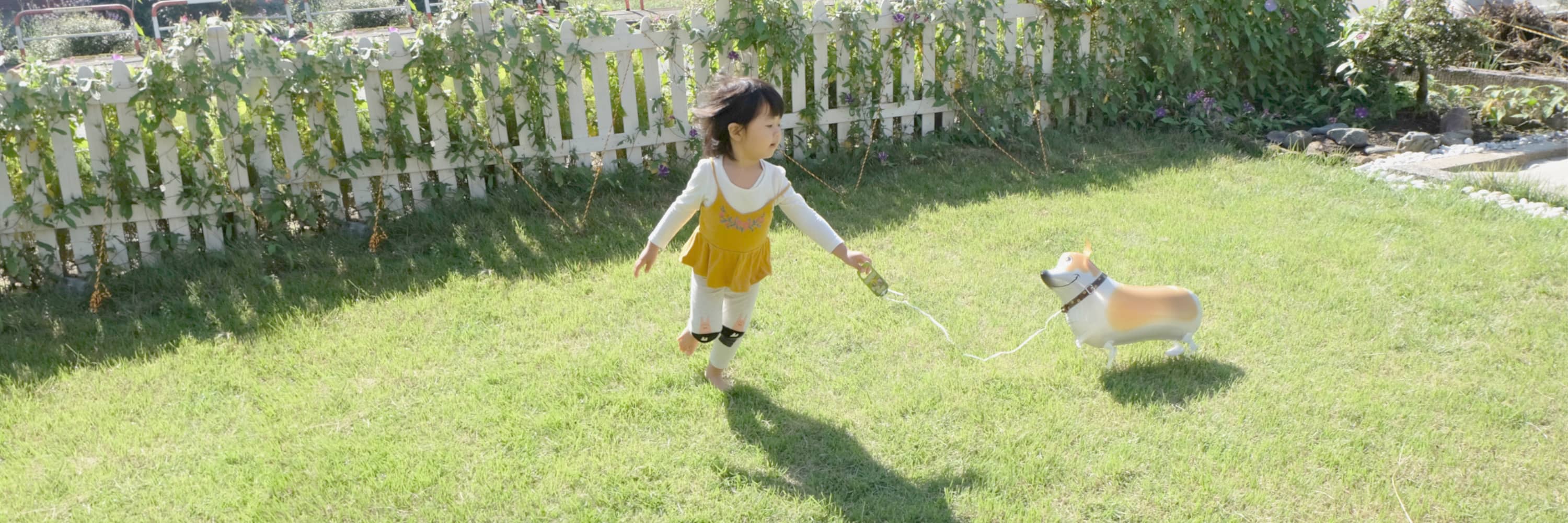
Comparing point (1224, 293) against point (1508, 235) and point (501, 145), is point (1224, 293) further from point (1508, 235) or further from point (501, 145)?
point (501, 145)

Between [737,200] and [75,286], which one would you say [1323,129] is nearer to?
[737,200]

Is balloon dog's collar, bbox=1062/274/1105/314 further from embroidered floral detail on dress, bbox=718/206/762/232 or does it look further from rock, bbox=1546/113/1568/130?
rock, bbox=1546/113/1568/130

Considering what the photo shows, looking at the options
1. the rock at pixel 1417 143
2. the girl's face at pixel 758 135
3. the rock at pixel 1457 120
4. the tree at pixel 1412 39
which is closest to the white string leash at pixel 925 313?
the girl's face at pixel 758 135

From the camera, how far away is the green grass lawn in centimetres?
306

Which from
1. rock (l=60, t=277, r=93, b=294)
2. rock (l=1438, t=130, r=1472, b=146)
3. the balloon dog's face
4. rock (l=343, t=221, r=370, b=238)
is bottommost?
rock (l=1438, t=130, r=1472, b=146)

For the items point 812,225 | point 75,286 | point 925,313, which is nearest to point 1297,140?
point 925,313

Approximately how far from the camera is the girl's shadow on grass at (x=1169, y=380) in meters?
3.57

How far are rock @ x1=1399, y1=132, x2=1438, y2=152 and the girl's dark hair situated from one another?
5166 millimetres

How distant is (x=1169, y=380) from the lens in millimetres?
3689

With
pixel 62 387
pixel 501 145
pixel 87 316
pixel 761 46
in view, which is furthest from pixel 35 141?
pixel 761 46

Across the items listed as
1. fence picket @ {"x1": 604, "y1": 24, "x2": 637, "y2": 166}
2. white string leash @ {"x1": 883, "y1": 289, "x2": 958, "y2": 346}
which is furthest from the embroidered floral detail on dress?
fence picket @ {"x1": 604, "y1": 24, "x2": 637, "y2": 166}

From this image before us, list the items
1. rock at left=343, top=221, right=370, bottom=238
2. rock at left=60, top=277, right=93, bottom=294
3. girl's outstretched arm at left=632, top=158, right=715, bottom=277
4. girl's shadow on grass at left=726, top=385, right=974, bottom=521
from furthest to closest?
rock at left=343, top=221, right=370, bottom=238 < rock at left=60, top=277, right=93, bottom=294 < girl's outstretched arm at left=632, top=158, right=715, bottom=277 < girl's shadow on grass at left=726, top=385, right=974, bottom=521

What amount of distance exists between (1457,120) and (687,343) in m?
6.06

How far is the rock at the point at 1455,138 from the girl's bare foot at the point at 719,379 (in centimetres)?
546
